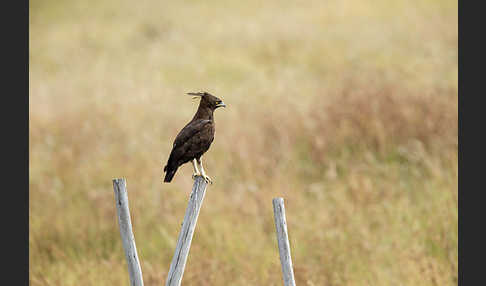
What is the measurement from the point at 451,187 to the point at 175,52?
1001 cm

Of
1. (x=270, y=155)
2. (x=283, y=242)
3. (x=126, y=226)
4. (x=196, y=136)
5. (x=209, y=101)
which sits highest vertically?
(x=270, y=155)

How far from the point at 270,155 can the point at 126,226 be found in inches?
178

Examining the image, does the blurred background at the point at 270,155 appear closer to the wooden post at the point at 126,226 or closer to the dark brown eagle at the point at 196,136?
the wooden post at the point at 126,226

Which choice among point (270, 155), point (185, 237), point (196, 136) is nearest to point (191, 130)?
point (196, 136)

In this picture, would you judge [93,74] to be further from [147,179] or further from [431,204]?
[431,204]

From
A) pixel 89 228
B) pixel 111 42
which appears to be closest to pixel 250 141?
pixel 89 228

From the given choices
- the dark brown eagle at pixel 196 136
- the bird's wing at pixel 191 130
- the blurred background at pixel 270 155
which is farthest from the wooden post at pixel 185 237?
the blurred background at pixel 270 155

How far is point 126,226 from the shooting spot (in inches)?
132

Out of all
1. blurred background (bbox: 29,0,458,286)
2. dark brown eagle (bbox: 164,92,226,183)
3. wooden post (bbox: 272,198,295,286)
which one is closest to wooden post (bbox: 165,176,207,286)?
dark brown eagle (bbox: 164,92,226,183)

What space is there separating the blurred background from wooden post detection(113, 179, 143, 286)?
1.36m

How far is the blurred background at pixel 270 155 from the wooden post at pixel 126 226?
136 cm

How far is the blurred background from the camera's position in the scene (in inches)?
207

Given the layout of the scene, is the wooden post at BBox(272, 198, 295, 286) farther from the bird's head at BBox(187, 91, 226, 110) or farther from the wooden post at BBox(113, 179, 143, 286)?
the wooden post at BBox(113, 179, 143, 286)

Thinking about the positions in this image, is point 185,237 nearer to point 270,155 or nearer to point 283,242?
point 283,242
